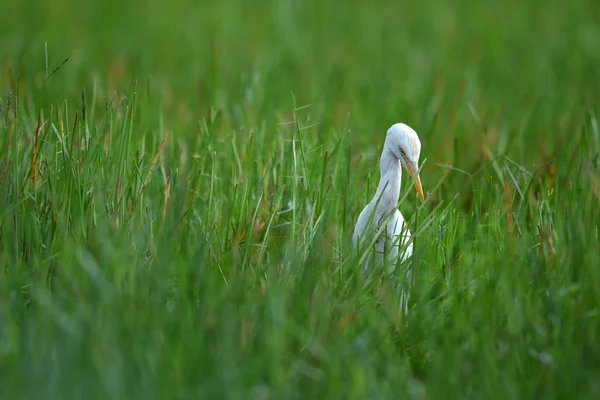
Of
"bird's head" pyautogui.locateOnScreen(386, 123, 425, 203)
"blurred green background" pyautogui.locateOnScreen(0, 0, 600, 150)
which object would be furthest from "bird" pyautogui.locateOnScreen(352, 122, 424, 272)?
"blurred green background" pyautogui.locateOnScreen(0, 0, 600, 150)

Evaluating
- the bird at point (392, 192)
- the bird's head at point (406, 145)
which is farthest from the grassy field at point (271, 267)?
the bird's head at point (406, 145)

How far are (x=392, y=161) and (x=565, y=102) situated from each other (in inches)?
109

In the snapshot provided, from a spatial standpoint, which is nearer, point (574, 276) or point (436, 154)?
point (574, 276)

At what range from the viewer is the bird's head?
293 cm

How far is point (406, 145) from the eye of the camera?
2.93 metres

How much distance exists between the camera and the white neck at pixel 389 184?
2.99 metres

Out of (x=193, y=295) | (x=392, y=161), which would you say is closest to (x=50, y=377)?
(x=193, y=295)

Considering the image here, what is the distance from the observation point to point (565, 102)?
547cm

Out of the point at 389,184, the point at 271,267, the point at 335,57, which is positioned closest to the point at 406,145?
the point at 389,184

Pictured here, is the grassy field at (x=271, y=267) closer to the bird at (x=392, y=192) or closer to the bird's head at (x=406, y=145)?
the bird at (x=392, y=192)

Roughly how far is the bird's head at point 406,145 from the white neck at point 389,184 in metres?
0.03

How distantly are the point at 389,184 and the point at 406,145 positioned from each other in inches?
5.7

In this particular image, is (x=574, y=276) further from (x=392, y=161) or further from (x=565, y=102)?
(x=565, y=102)

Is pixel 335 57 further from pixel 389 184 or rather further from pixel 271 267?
pixel 271 267
